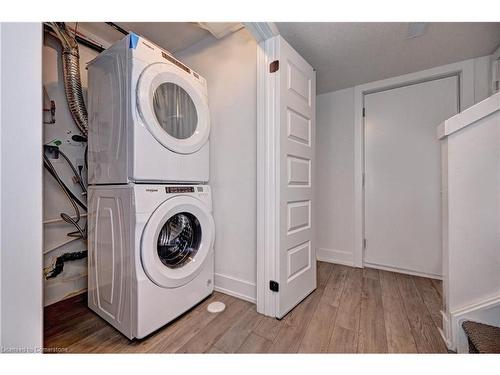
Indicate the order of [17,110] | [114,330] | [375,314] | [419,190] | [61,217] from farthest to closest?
1. [419,190]
2. [61,217]
3. [375,314]
4. [114,330]
5. [17,110]

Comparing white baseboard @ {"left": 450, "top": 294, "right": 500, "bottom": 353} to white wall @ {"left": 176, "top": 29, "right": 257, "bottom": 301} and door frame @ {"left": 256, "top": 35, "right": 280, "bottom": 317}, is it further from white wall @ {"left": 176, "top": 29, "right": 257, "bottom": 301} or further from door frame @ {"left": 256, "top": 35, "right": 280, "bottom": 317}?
white wall @ {"left": 176, "top": 29, "right": 257, "bottom": 301}

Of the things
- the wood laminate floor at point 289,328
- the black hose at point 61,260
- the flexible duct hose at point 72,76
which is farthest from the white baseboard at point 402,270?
the flexible duct hose at point 72,76

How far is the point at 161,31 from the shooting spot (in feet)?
5.33

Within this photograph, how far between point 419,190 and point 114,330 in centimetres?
265

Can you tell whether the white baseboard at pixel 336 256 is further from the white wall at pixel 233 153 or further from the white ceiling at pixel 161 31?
the white ceiling at pixel 161 31

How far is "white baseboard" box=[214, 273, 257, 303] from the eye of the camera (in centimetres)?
151

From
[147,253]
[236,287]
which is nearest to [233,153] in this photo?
[147,253]

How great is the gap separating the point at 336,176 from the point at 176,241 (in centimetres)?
182

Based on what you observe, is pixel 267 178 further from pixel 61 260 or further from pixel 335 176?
pixel 61 260

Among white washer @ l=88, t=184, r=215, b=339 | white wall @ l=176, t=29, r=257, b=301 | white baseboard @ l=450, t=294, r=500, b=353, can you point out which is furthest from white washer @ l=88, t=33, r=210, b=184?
white baseboard @ l=450, t=294, r=500, b=353
